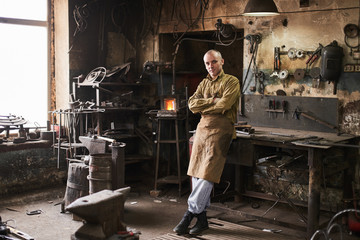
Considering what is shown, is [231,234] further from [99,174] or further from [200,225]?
[99,174]

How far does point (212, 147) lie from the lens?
16.4 feet

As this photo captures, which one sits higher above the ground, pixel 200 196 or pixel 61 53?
pixel 61 53

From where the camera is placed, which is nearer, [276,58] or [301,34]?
[301,34]

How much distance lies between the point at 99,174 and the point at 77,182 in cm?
38

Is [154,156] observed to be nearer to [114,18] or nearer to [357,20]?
[114,18]

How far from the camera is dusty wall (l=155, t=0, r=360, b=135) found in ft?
17.4

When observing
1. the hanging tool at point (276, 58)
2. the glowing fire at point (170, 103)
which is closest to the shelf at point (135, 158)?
the glowing fire at point (170, 103)

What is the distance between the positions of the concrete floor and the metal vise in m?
1.45

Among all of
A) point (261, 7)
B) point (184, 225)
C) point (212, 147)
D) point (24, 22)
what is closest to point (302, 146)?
point (212, 147)

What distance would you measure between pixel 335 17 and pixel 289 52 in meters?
0.69

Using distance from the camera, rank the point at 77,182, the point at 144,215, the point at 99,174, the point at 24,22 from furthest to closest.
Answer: the point at 24,22, the point at 144,215, the point at 77,182, the point at 99,174

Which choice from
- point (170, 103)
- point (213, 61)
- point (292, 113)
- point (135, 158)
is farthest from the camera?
point (135, 158)

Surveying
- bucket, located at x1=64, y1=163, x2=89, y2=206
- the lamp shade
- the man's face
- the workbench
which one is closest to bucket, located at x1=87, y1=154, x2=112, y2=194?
bucket, located at x1=64, y1=163, x2=89, y2=206

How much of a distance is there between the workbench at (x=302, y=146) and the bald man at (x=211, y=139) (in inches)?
9.3
